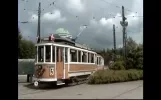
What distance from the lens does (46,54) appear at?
1806 cm

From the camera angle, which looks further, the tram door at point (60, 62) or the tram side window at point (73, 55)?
the tram side window at point (73, 55)

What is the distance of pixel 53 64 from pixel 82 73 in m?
4.02

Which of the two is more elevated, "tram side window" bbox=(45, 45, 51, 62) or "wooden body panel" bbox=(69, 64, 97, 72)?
"tram side window" bbox=(45, 45, 51, 62)

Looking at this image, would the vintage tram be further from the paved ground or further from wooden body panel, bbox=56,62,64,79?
the paved ground

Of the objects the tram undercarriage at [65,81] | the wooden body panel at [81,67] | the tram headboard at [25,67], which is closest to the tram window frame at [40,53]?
the tram undercarriage at [65,81]

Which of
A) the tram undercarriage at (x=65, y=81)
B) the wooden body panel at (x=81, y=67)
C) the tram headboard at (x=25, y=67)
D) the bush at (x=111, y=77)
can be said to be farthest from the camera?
the tram headboard at (x=25, y=67)

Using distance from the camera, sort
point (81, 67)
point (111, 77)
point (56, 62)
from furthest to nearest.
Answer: point (111, 77)
point (81, 67)
point (56, 62)

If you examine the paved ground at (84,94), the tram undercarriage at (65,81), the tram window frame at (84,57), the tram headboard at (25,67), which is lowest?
the paved ground at (84,94)

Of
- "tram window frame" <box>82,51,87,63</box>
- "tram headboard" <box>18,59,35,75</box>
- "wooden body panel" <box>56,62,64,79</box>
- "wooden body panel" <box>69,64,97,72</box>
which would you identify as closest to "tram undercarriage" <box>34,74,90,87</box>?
"wooden body panel" <box>56,62,64,79</box>

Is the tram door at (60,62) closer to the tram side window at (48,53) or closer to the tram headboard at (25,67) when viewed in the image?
the tram side window at (48,53)

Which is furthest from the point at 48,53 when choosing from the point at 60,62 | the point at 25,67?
the point at 25,67

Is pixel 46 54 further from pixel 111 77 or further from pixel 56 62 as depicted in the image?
pixel 111 77

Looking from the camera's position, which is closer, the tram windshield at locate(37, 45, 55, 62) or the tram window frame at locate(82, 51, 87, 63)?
the tram windshield at locate(37, 45, 55, 62)
